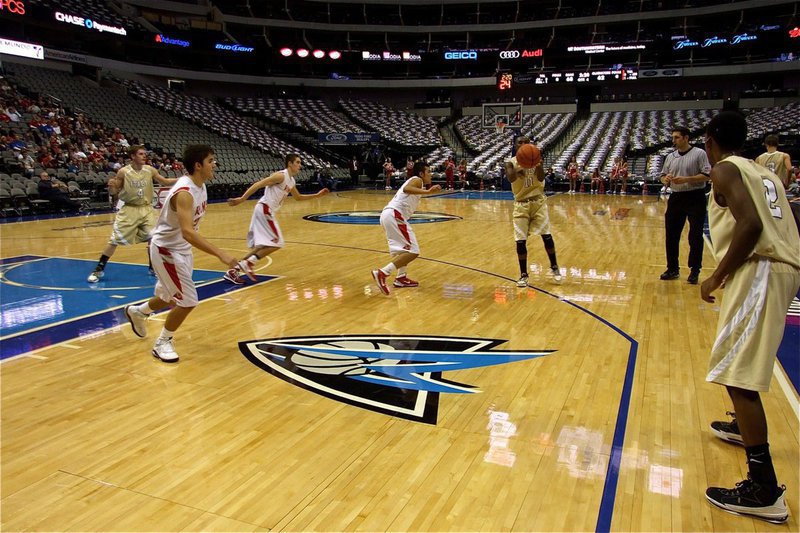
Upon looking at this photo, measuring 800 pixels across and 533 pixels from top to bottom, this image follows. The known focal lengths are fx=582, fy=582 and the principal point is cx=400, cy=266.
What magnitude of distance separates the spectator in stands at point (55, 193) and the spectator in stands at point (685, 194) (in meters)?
15.3

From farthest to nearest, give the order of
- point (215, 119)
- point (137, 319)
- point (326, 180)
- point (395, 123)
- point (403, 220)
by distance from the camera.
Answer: point (395, 123), point (215, 119), point (326, 180), point (403, 220), point (137, 319)

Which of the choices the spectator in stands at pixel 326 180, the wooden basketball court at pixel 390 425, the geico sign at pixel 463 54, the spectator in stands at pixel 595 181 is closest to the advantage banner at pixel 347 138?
the spectator in stands at pixel 326 180

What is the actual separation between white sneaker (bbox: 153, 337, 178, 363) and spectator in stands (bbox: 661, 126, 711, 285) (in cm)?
573

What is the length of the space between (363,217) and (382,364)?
450 inches

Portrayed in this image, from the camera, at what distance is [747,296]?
2.62 metres

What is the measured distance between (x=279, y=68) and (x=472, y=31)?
13.3 meters

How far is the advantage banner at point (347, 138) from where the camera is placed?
30031mm

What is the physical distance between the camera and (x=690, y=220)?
293 inches

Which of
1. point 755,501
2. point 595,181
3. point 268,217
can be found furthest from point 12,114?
point 755,501

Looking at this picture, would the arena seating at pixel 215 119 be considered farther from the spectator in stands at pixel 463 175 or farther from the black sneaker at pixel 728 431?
the black sneaker at pixel 728 431

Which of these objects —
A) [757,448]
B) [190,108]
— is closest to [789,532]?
[757,448]

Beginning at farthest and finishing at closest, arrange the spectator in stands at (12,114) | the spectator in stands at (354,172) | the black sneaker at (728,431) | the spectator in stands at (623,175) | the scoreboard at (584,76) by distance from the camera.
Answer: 1. the scoreboard at (584,76)
2. the spectator in stands at (354,172)
3. the spectator in stands at (623,175)
4. the spectator in stands at (12,114)
5. the black sneaker at (728,431)

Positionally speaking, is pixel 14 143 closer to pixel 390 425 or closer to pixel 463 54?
pixel 390 425

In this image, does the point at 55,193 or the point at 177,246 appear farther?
the point at 55,193
